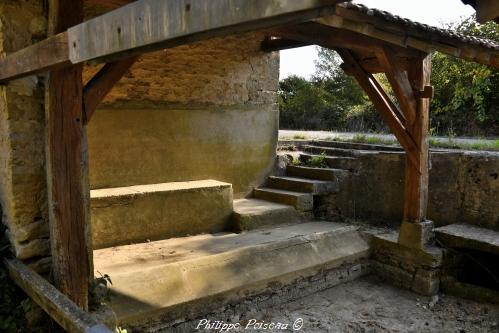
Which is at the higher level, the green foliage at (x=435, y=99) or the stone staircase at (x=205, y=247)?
the green foliage at (x=435, y=99)

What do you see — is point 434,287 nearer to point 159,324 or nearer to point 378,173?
point 378,173

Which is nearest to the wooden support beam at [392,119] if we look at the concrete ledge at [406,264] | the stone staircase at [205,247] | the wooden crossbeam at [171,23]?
the concrete ledge at [406,264]

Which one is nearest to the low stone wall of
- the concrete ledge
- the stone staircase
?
the stone staircase

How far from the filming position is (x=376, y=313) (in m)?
4.64

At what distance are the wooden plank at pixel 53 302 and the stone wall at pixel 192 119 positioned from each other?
2292 millimetres

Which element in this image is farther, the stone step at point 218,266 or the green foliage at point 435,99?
the green foliage at point 435,99

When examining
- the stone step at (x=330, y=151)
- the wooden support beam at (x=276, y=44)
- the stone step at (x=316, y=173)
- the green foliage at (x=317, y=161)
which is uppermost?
the wooden support beam at (x=276, y=44)

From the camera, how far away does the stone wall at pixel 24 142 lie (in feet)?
9.52

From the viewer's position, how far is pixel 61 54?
2160 millimetres

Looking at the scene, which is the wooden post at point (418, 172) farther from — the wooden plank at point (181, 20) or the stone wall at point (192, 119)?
the wooden plank at point (181, 20)

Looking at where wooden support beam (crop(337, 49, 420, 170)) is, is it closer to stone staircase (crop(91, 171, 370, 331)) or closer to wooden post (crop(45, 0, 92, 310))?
stone staircase (crop(91, 171, 370, 331))

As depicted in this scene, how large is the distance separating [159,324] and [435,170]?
14.2 ft

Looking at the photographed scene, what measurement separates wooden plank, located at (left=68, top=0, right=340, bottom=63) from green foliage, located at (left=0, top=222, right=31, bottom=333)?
7.16 ft

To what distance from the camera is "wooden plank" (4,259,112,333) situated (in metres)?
2.26
